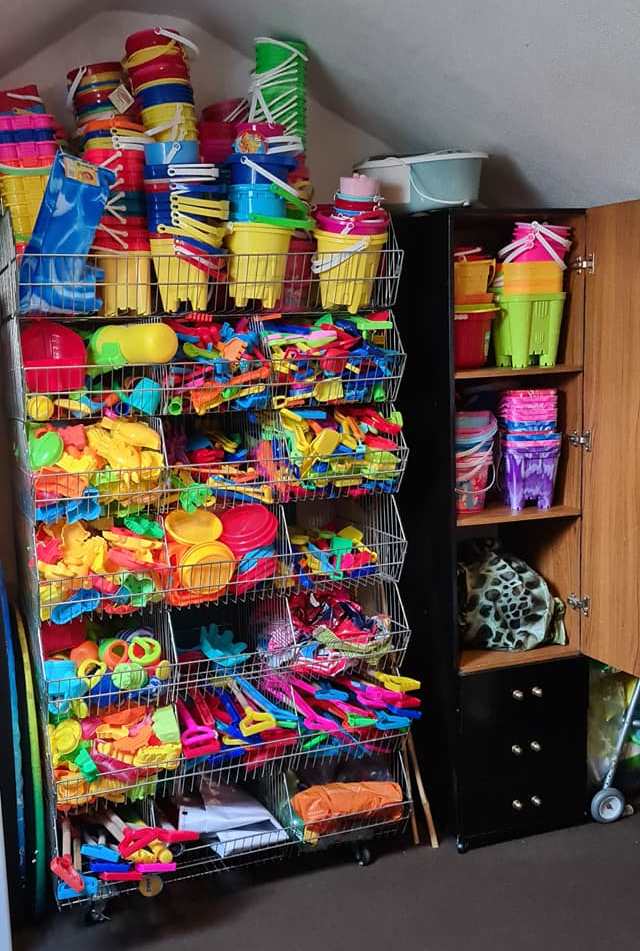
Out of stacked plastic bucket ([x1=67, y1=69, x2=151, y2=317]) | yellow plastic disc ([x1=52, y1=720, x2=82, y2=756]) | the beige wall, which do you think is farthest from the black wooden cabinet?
yellow plastic disc ([x1=52, y1=720, x2=82, y2=756])

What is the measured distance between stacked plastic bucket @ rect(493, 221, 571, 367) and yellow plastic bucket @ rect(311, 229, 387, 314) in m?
0.38

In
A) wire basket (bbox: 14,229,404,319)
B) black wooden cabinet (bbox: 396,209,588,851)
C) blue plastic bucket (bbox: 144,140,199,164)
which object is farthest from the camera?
black wooden cabinet (bbox: 396,209,588,851)

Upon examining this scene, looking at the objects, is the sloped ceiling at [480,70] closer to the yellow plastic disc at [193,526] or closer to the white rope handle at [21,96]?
the white rope handle at [21,96]

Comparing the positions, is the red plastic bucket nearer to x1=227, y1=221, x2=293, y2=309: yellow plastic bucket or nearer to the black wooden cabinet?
the black wooden cabinet

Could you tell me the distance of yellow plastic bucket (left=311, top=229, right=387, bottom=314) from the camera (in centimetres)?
239

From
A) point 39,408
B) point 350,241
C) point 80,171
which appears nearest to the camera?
point 80,171

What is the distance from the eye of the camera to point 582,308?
2.64 m

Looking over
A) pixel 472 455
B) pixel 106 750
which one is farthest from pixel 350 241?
pixel 106 750

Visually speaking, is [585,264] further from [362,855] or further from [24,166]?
[362,855]

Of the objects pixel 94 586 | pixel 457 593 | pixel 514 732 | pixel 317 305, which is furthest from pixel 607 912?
pixel 317 305

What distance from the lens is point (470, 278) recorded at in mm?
2574

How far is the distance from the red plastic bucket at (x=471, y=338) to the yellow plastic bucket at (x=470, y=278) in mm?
55

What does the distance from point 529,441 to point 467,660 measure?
24.5 inches

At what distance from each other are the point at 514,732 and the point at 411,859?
1.44 ft
